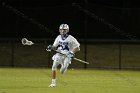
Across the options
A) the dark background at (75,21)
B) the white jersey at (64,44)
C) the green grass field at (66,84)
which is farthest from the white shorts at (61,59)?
the dark background at (75,21)

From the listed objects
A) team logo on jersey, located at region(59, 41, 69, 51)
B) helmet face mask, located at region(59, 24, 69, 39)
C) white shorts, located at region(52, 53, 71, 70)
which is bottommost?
white shorts, located at region(52, 53, 71, 70)

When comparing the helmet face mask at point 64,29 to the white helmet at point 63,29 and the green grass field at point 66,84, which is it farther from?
the green grass field at point 66,84

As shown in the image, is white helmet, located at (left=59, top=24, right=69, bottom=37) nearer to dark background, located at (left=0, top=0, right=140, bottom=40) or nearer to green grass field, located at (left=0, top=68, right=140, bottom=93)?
green grass field, located at (left=0, top=68, right=140, bottom=93)

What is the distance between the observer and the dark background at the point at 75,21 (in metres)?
36.3

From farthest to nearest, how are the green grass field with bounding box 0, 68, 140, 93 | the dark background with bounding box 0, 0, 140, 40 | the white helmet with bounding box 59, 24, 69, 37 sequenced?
the dark background with bounding box 0, 0, 140, 40, the white helmet with bounding box 59, 24, 69, 37, the green grass field with bounding box 0, 68, 140, 93

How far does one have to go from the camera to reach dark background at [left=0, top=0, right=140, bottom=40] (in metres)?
36.3

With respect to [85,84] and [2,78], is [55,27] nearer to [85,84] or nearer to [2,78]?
[2,78]

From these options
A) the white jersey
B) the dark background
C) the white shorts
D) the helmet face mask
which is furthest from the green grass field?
the dark background

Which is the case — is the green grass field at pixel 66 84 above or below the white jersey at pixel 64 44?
below

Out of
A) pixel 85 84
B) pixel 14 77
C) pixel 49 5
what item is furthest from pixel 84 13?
pixel 85 84

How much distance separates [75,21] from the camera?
37.7 m

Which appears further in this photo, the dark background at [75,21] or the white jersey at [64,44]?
the dark background at [75,21]

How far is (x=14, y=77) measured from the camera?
79.4 feet

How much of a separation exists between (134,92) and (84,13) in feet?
62.2
